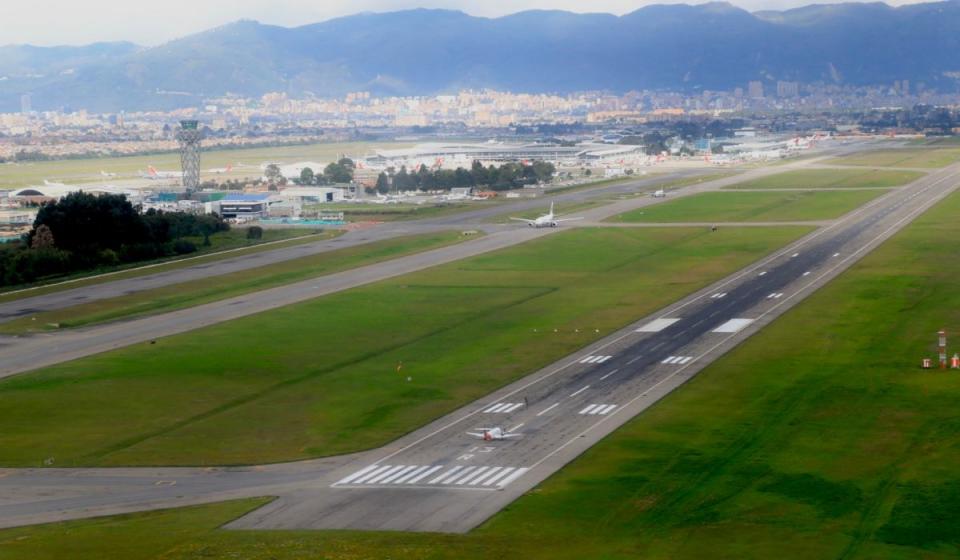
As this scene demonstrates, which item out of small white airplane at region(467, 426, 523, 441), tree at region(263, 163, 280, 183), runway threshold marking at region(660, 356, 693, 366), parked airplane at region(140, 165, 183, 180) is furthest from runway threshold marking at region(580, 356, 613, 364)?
parked airplane at region(140, 165, 183, 180)

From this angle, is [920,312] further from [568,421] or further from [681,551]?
[681,551]

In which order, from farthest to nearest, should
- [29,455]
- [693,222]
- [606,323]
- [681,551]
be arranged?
[693,222], [606,323], [29,455], [681,551]

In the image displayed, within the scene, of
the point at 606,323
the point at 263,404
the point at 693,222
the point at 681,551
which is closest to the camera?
the point at 681,551

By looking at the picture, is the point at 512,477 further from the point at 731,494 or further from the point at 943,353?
the point at 943,353

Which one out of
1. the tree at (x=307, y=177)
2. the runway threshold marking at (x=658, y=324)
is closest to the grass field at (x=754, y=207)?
the runway threshold marking at (x=658, y=324)

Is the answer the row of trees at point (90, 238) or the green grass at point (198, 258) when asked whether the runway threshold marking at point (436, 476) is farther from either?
the row of trees at point (90, 238)

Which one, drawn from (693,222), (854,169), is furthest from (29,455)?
(854,169)

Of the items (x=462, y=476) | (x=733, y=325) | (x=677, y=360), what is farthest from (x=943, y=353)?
(x=462, y=476)
